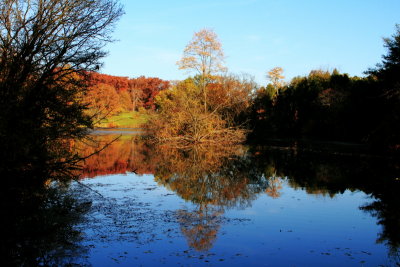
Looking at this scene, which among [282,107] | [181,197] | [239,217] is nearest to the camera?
[239,217]

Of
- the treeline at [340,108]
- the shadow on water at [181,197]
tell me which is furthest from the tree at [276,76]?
the shadow on water at [181,197]

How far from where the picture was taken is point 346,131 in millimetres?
38750

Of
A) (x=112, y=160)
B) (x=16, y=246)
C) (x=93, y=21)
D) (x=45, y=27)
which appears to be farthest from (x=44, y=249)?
(x=112, y=160)

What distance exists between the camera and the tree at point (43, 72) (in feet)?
23.1

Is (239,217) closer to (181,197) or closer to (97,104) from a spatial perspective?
(181,197)

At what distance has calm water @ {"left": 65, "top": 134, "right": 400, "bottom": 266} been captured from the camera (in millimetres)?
7066

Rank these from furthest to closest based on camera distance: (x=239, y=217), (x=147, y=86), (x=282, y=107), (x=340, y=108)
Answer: (x=147, y=86)
(x=282, y=107)
(x=340, y=108)
(x=239, y=217)

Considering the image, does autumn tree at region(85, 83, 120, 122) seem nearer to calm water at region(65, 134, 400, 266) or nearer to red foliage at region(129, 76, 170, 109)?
calm water at region(65, 134, 400, 266)

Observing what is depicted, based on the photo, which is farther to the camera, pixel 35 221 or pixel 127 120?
pixel 127 120

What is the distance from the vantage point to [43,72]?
9.04 metres

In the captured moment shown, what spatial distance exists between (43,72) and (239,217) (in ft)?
20.1

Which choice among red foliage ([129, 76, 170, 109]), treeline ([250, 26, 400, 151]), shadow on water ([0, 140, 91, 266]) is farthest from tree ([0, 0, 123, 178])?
red foliage ([129, 76, 170, 109])

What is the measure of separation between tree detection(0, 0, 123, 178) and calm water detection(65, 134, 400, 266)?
2270mm

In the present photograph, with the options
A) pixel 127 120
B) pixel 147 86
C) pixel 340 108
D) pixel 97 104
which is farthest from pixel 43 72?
Result: pixel 147 86
